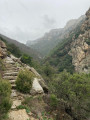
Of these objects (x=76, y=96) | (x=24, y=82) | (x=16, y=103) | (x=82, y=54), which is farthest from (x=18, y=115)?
(x=82, y=54)

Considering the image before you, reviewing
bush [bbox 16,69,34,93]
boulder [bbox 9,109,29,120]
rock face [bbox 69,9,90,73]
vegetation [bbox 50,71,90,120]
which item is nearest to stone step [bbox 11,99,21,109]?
boulder [bbox 9,109,29,120]

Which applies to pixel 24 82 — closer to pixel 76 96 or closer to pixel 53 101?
pixel 53 101

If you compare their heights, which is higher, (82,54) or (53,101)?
(82,54)

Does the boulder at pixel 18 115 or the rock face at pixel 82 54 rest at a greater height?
the rock face at pixel 82 54

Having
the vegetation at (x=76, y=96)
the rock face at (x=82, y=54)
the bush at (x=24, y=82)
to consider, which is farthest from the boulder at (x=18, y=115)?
the rock face at (x=82, y=54)

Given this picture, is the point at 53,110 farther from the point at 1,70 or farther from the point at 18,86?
the point at 1,70

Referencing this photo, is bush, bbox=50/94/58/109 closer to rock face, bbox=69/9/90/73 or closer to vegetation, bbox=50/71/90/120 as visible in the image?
vegetation, bbox=50/71/90/120

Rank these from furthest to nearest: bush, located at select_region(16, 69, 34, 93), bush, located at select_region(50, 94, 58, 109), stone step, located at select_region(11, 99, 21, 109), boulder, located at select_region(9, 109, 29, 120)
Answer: bush, located at select_region(16, 69, 34, 93) → bush, located at select_region(50, 94, 58, 109) → stone step, located at select_region(11, 99, 21, 109) → boulder, located at select_region(9, 109, 29, 120)

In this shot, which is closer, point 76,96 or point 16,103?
point 16,103

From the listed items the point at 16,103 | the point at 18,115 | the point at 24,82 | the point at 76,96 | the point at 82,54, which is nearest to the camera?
the point at 18,115

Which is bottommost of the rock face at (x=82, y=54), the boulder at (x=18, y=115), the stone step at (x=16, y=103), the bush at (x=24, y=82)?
the boulder at (x=18, y=115)

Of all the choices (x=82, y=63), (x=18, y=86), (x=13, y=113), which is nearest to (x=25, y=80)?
(x=18, y=86)

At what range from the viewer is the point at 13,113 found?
565 centimetres

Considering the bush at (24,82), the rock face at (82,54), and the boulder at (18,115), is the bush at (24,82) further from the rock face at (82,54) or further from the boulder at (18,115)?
the rock face at (82,54)
